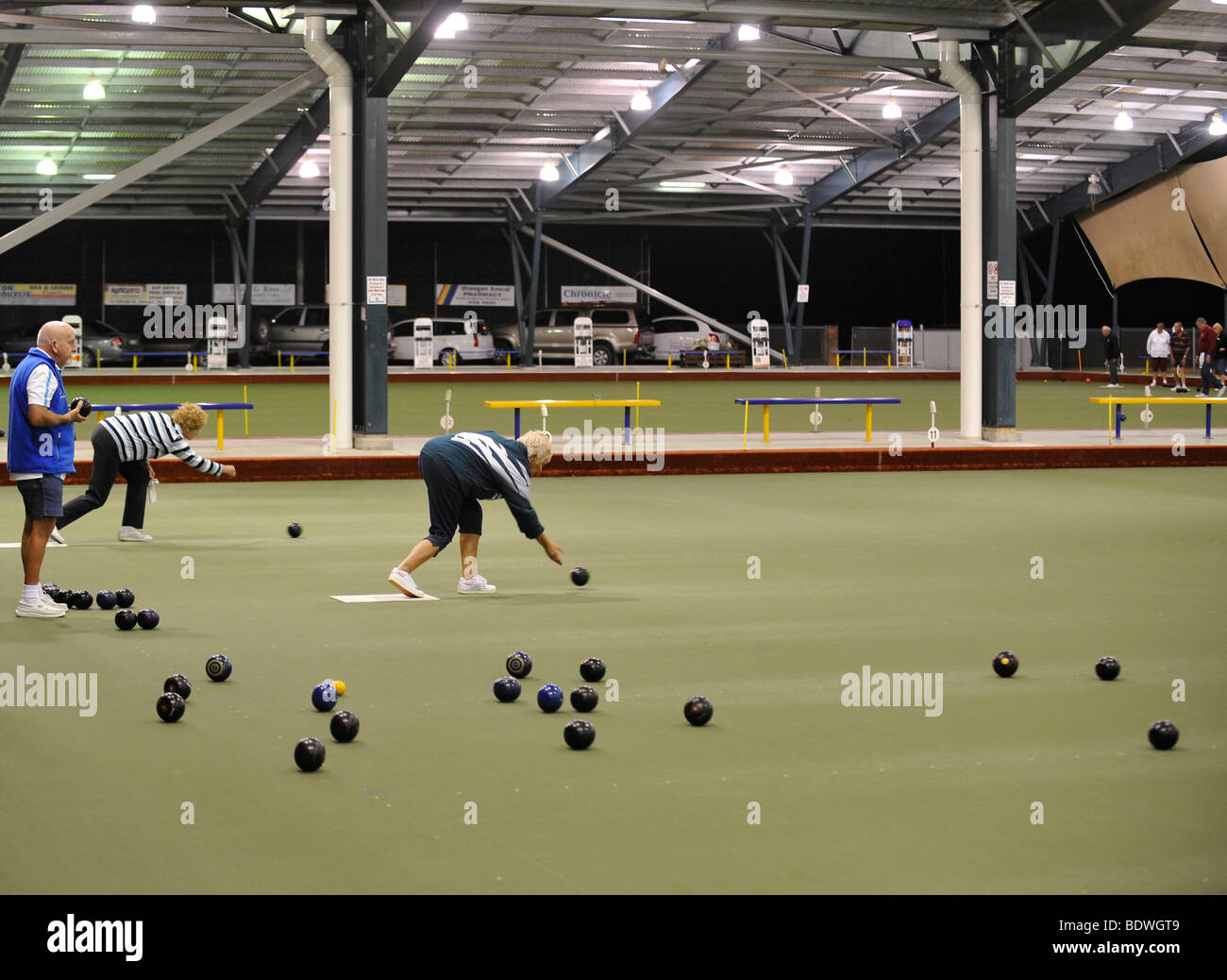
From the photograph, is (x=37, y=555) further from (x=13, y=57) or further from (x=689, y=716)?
(x=13, y=57)

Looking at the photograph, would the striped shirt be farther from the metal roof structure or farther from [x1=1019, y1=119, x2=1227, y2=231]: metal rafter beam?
[x1=1019, y1=119, x2=1227, y2=231]: metal rafter beam

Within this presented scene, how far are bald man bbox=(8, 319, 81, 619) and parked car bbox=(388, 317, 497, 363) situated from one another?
111 ft

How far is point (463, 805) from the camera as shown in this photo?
17.7ft

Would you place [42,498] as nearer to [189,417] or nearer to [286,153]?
[189,417]

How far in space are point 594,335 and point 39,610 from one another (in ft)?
117

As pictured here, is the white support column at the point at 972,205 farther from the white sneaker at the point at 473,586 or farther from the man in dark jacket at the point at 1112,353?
the man in dark jacket at the point at 1112,353

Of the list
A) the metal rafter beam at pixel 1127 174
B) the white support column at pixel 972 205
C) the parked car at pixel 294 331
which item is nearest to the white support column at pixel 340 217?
the white support column at pixel 972 205

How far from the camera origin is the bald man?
8945 millimetres

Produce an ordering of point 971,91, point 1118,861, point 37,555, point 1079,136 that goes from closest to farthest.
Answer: point 1118,861
point 37,555
point 971,91
point 1079,136

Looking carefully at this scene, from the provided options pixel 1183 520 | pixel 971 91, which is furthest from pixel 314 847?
pixel 971 91

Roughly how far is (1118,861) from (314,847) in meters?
2.38

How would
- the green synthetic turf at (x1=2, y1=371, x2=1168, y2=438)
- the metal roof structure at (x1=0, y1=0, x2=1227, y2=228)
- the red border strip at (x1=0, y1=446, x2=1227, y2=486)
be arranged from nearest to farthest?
the red border strip at (x1=0, y1=446, x2=1227, y2=486) → the metal roof structure at (x1=0, y1=0, x2=1227, y2=228) → the green synthetic turf at (x1=2, y1=371, x2=1168, y2=438)

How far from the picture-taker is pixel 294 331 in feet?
142

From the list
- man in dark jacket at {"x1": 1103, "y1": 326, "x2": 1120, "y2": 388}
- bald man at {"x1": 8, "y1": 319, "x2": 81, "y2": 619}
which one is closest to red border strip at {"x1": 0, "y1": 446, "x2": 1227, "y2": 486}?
bald man at {"x1": 8, "y1": 319, "x2": 81, "y2": 619}
